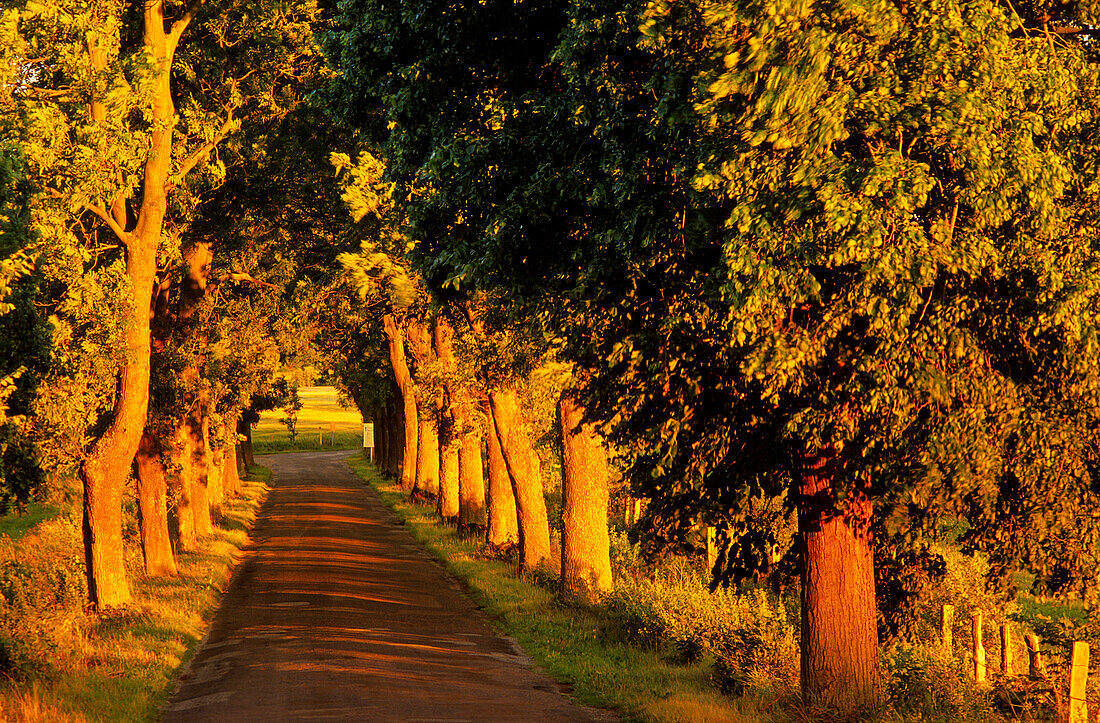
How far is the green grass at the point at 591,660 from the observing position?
11.6 m

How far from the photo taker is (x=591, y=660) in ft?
49.8

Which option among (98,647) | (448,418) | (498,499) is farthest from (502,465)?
(98,647)

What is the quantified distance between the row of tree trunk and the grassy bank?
6016mm

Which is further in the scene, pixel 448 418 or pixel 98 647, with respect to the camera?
pixel 448 418

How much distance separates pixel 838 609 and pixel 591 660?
4.82 metres

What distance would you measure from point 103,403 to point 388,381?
38.8 metres

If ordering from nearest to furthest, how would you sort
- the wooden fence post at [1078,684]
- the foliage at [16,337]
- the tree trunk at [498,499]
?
1. the wooden fence post at [1078,684]
2. the foliage at [16,337]
3. the tree trunk at [498,499]

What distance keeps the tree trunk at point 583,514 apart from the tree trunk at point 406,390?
66.5 ft

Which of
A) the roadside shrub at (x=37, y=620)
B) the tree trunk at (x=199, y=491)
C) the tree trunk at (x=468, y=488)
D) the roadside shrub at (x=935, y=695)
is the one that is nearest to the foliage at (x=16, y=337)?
the roadside shrub at (x=37, y=620)

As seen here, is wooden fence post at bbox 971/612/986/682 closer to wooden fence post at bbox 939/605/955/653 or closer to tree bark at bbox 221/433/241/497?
wooden fence post at bbox 939/605/955/653

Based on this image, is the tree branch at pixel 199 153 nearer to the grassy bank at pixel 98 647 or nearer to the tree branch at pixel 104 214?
the tree branch at pixel 104 214

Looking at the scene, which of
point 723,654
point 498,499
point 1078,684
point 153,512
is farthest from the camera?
point 498,499

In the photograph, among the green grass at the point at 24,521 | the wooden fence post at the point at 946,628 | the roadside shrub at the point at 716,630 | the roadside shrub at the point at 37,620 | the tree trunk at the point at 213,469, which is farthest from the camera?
the green grass at the point at 24,521

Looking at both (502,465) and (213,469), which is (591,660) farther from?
(213,469)
